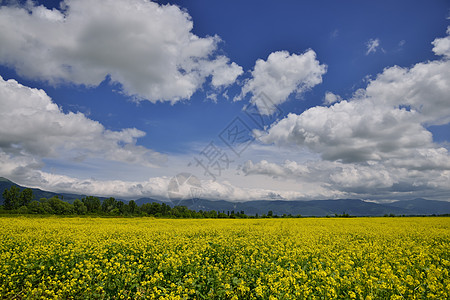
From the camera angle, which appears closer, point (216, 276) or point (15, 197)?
point (216, 276)

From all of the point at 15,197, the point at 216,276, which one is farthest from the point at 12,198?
the point at 216,276

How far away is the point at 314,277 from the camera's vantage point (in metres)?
7.34

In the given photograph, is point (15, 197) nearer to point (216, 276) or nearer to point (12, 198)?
point (12, 198)

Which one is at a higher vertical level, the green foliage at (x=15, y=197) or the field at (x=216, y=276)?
the field at (x=216, y=276)

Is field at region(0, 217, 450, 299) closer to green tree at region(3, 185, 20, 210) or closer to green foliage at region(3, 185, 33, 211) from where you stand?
green foliage at region(3, 185, 33, 211)

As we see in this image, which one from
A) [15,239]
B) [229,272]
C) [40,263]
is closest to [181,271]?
[229,272]

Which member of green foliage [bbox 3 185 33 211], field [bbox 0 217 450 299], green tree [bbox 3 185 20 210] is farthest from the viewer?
green tree [bbox 3 185 20 210]

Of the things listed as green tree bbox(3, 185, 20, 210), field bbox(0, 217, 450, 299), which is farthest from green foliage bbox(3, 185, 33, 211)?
field bbox(0, 217, 450, 299)

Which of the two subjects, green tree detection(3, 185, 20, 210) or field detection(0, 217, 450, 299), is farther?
green tree detection(3, 185, 20, 210)

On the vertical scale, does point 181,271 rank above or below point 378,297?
below

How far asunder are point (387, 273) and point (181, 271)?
6645 millimetres

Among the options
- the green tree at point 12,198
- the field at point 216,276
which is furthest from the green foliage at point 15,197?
the field at point 216,276

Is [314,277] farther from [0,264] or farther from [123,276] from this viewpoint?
[0,264]

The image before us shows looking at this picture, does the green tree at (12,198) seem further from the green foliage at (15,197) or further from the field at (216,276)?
the field at (216,276)
